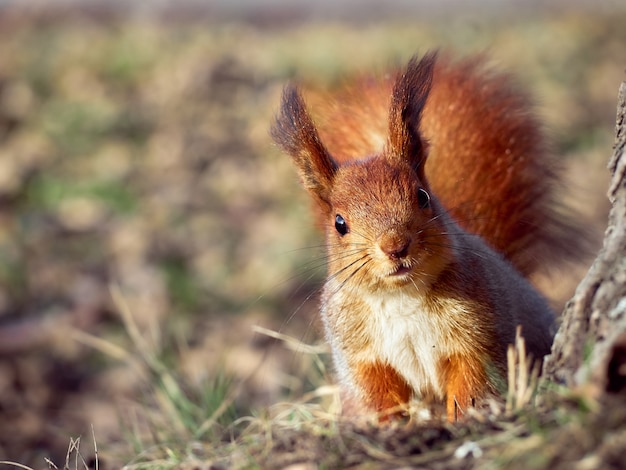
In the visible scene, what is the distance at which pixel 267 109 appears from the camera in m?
5.11

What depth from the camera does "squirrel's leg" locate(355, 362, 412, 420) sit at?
1930mm

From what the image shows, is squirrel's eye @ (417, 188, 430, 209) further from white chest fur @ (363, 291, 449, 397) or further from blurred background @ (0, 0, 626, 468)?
blurred background @ (0, 0, 626, 468)

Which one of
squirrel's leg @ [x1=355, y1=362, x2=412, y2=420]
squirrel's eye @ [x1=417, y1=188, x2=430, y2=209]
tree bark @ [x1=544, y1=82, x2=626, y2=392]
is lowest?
squirrel's leg @ [x1=355, y1=362, x2=412, y2=420]

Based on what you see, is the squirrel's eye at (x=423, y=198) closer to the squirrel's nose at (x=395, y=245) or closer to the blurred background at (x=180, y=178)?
the squirrel's nose at (x=395, y=245)

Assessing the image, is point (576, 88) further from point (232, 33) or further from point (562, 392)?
point (562, 392)

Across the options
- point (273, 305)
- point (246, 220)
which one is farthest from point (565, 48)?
point (273, 305)

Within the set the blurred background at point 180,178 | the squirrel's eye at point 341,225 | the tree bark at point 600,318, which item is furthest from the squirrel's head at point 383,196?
the tree bark at point 600,318

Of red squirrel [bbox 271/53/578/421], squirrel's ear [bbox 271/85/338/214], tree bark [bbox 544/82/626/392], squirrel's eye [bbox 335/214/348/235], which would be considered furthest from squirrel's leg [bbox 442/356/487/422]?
squirrel's ear [bbox 271/85/338/214]

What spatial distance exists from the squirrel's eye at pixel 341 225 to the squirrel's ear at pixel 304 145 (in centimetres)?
8

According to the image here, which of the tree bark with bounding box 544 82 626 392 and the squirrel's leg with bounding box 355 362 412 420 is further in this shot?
the squirrel's leg with bounding box 355 362 412 420

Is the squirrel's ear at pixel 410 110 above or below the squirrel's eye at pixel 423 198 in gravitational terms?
above

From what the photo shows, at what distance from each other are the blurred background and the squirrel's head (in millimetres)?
163

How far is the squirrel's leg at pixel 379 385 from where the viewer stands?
6.33 ft

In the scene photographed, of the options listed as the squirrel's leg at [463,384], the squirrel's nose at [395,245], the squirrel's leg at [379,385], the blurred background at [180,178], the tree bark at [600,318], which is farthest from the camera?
the blurred background at [180,178]
